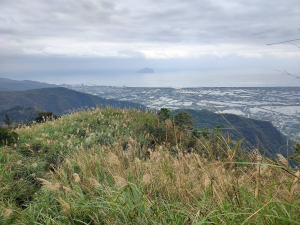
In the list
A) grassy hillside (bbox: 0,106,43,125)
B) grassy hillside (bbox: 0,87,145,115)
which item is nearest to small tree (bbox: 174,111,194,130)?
grassy hillside (bbox: 0,106,43,125)

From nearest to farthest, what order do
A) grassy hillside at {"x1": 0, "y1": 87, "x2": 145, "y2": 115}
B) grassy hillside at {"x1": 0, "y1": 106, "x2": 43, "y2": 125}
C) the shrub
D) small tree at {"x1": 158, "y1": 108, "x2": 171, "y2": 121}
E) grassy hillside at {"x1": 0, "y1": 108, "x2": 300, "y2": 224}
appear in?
grassy hillside at {"x1": 0, "y1": 108, "x2": 300, "y2": 224} → the shrub → small tree at {"x1": 158, "y1": 108, "x2": 171, "y2": 121} → grassy hillside at {"x1": 0, "y1": 106, "x2": 43, "y2": 125} → grassy hillside at {"x1": 0, "y1": 87, "x2": 145, "y2": 115}

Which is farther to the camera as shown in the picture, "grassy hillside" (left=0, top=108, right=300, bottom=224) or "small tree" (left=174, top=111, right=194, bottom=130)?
"small tree" (left=174, top=111, right=194, bottom=130)

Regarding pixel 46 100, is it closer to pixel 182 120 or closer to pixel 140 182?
pixel 182 120

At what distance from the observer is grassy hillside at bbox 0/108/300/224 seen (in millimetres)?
1641

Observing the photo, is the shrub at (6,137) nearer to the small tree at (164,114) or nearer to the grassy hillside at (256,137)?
the small tree at (164,114)

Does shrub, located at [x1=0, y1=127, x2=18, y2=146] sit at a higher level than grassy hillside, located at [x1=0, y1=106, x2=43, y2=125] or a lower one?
higher

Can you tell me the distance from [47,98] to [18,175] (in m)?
129

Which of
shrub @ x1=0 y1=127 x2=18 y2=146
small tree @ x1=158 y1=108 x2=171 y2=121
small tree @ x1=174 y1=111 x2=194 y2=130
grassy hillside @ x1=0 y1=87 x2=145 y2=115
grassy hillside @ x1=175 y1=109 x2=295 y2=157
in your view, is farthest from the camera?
grassy hillside @ x1=0 y1=87 x2=145 y2=115

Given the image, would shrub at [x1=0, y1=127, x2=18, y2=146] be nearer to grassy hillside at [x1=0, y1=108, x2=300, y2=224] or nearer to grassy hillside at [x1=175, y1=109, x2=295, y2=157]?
grassy hillside at [x1=0, y1=108, x2=300, y2=224]

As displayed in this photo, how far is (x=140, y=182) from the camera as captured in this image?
260cm

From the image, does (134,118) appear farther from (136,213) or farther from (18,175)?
(136,213)

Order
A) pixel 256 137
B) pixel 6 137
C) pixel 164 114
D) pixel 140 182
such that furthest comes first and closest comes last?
pixel 164 114 → pixel 6 137 → pixel 140 182 → pixel 256 137

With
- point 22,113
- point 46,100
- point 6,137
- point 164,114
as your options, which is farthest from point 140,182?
point 46,100

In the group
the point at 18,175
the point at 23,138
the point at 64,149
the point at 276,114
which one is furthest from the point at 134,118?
the point at 276,114
